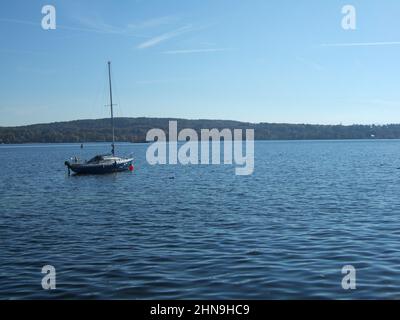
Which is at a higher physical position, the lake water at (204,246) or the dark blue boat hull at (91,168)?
the dark blue boat hull at (91,168)

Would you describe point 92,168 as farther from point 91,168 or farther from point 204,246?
point 204,246

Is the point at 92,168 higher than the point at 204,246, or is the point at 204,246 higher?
the point at 92,168

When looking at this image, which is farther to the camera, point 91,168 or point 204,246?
point 91,168

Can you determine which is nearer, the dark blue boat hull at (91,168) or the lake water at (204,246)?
the lake water at (204,246)

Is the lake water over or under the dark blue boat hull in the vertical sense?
under

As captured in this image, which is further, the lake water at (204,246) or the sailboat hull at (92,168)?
the sailboat hull at (92,168)

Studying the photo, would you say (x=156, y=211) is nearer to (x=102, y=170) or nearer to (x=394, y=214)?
(x=394, y=214)

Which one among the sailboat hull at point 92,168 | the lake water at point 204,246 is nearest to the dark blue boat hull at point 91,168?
the sailboat hull at point 92,168

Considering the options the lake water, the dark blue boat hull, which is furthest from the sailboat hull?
the lake water

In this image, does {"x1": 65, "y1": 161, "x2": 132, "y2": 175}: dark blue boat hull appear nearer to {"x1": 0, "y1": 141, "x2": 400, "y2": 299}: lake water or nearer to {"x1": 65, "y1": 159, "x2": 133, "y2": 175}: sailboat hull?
{"x1": 65, "y1": 159, "x2": 133, "y2": 175}: sailboat hull

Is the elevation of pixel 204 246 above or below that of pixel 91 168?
below

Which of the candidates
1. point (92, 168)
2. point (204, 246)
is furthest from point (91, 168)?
point (204, 246)

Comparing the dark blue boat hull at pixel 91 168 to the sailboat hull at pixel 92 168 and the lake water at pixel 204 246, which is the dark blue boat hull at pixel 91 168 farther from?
the lake water at pixel 204 246
